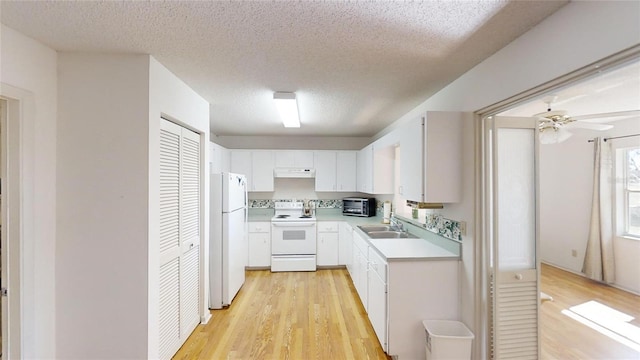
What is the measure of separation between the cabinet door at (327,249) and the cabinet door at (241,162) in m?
1.67

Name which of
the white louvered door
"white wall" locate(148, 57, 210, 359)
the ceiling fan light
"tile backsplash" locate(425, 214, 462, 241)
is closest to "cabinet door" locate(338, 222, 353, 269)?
"tile backsplash" locate(425, 214, 462, 241)

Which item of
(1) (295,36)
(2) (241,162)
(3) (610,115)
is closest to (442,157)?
(1) (295,36)

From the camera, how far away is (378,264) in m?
2.44

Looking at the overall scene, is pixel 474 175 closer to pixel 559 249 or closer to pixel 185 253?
pixel 185 253

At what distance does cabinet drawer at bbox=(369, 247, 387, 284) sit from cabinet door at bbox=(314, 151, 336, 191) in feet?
7.67

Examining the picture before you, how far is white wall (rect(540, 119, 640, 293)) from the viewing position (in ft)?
12.0

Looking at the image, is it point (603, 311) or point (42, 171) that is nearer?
point (42, 171)

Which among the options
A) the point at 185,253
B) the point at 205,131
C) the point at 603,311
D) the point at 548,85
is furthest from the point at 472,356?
the point at 205,131

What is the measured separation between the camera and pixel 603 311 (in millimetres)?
3062

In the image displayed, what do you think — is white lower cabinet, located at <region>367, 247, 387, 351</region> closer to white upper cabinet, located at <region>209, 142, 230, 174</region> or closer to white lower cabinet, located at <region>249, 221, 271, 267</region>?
white lower cabinet, located at <region>249, 221, 271, 267</region>

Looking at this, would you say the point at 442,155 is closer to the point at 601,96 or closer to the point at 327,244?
the point at 601,96

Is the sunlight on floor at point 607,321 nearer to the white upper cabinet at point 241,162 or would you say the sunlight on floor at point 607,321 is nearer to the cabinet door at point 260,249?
the cabinet door at point 260,249

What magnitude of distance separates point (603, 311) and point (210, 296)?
4.72m

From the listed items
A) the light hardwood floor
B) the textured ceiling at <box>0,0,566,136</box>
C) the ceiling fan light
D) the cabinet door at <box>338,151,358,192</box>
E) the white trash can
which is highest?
the textured ceiling at <box>0,0,566,136</box>
